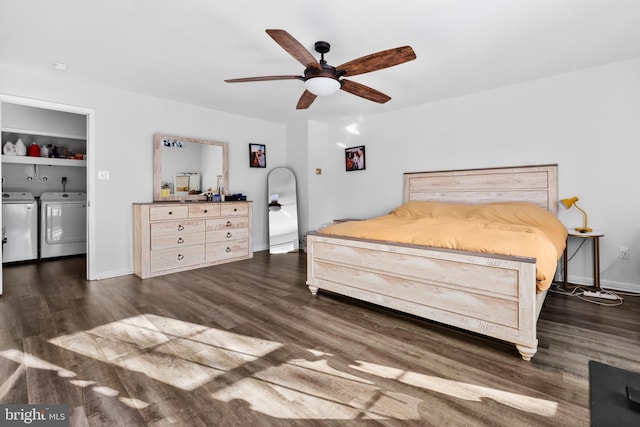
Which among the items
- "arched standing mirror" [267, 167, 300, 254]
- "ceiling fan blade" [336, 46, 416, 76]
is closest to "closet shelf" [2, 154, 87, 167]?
"arched standing mirror" [267, 167, 300, 254]

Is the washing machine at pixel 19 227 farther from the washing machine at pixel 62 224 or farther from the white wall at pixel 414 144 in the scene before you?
the white wall at pixel 414 144

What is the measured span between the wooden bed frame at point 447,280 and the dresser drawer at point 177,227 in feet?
6.18

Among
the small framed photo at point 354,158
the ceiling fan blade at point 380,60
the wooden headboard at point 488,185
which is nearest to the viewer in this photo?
the ceiling fan blade at point 380,60

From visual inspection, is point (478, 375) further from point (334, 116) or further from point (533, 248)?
point (334, 116)

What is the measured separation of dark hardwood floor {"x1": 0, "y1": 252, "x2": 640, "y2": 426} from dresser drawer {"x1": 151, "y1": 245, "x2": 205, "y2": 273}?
0.83m

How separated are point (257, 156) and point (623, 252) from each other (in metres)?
4.89

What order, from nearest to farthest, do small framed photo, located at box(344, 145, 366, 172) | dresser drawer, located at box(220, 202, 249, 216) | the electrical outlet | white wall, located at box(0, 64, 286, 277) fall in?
1. the electrical outlet
2. white wall, located at box(0, 64, 286, 277)
3. dresser drawer, located at box(220, 202, 249, 216)
4. small framed photo, located at box(344, 145, 366, 172)

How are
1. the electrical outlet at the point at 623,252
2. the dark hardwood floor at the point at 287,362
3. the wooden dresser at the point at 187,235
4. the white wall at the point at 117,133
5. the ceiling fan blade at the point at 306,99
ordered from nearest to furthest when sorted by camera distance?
1. the dark hardwood floor at the point at 287,362
2. the ceiling fan blade at the point at 306,99
3. the electrical outlet at the point at 623,252
4. the white wall at the point at 117,133
5. the wooden dresser at the point at 187,235

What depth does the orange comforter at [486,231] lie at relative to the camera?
1.99m

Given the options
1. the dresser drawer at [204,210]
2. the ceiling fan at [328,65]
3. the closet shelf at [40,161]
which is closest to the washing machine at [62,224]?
the closet shelf at [40,161]

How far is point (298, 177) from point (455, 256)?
376 centimetres

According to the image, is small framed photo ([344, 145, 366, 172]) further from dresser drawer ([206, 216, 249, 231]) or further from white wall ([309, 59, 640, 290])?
dresser drawer ([206, 216, 249, 231])

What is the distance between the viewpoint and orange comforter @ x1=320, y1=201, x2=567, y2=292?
1992 millimetres

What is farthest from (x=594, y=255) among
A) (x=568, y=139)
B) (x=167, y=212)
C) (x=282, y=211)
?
(x=167, y=212)
